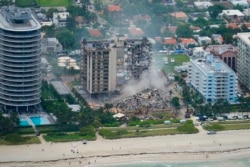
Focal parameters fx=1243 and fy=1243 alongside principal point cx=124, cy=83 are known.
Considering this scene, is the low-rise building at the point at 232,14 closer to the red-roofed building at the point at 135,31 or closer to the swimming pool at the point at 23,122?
the red-roofed building at the point at 135,31

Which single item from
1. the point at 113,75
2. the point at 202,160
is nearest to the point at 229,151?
the point at 202,160

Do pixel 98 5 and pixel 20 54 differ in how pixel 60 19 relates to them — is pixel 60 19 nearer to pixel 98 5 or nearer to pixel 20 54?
pixel 98 5

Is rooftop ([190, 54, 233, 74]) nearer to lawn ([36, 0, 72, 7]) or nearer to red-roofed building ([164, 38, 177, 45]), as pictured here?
red-roofed building ([164, 38, 177, 45])

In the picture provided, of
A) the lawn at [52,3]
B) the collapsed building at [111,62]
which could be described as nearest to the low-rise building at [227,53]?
the collapsed building at [111,62]

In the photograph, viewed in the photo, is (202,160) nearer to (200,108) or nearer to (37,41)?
(200,108)

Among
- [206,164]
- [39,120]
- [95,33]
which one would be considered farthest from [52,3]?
[206,164]

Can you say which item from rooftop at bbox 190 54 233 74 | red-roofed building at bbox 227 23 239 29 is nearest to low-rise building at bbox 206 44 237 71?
rooftop at bbox 190 54 233 74
